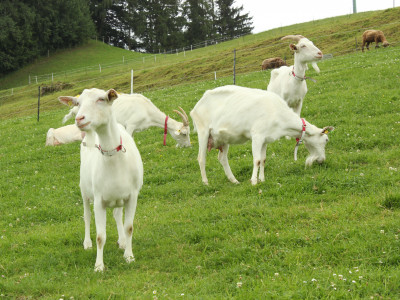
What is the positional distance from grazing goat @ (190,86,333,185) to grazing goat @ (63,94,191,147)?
3631 millimetres

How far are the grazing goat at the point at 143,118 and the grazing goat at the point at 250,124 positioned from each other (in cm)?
363

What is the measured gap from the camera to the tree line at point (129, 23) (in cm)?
7112

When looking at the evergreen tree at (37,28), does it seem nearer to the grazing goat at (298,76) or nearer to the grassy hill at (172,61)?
the grassy hill at (172,61)

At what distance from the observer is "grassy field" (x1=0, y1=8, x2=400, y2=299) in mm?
4906

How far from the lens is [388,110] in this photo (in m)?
12.1

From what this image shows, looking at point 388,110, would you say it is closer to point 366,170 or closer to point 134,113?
point 366,170

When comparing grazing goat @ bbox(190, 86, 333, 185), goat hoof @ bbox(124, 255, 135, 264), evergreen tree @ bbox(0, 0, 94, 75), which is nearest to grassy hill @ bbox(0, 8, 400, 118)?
evergreen tree @ bbox(0, 0, 94, 75)

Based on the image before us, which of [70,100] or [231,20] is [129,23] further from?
[70,100]

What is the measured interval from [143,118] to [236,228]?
772 cm

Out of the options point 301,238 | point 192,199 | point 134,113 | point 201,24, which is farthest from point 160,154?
point 201,24

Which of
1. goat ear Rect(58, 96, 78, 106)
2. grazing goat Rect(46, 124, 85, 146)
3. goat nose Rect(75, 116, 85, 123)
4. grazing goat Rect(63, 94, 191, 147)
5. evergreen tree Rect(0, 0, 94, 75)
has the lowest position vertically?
grazing goat Rect(46, 124, 85, 146)

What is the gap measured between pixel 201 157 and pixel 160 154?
3252 mm

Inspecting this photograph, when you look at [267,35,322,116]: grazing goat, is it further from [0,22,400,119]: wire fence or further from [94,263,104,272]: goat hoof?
[94,263,104,272]: goat hoof

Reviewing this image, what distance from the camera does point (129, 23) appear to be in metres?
86.1
